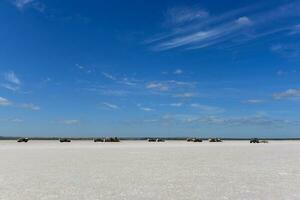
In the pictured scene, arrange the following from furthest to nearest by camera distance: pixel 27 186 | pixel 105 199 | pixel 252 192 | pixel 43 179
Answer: pixel 43 179, pixel 27 186, pixel 252 192, pixel 105 199

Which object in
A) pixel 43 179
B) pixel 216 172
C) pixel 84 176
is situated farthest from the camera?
pixel 216 172

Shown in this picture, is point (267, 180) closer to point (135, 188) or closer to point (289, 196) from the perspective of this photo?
point (289, 196)

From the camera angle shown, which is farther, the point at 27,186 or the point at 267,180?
the point at 267,180

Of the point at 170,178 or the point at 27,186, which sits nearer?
the point at 27,186

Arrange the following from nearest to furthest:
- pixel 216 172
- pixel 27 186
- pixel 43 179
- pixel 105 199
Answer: pixel 105 199 < pixel 27 186 < pixel 43 179 < pixel 216 172

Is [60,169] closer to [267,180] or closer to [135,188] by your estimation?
[135,188]

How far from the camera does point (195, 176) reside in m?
20.0

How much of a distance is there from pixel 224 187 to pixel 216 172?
5.37 meters

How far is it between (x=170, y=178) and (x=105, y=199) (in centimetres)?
597

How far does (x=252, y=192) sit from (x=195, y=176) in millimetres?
4928

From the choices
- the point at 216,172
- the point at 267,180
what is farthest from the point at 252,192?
the point at 216,172

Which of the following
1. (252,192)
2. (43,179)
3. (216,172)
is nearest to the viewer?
(252,192)

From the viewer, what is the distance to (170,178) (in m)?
19.3

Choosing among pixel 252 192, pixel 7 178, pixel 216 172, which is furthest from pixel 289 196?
pixel 7 178
